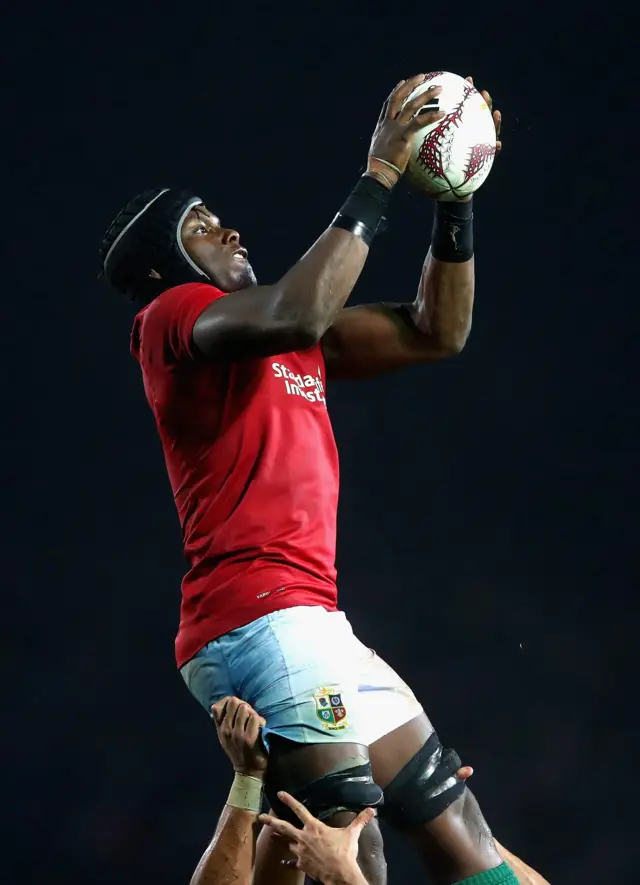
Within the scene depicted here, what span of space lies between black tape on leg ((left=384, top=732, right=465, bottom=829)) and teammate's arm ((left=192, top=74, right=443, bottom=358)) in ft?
2.42

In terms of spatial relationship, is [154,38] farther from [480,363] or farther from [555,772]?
[555,772]

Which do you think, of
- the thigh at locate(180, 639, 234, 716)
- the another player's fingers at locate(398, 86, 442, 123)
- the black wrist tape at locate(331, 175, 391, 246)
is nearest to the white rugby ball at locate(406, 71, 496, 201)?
the another player's fingers at locate(398, 86, 442, 123)

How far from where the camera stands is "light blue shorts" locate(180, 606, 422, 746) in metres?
1.75

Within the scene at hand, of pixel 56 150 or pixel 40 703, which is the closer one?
pixel 40 703

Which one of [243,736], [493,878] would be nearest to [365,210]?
[243,736]

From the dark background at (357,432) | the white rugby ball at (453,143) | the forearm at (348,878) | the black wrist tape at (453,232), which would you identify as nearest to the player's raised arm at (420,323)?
the black wrist tape at (453,232)

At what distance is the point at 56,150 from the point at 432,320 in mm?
2321

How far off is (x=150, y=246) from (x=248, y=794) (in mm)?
1055

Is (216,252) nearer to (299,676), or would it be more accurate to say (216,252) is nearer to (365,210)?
(365,210)

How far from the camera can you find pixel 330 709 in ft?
5.74

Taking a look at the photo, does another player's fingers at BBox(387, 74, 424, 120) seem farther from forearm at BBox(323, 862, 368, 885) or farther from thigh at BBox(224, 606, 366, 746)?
forearm at BBox(323, 862, 368, 885)

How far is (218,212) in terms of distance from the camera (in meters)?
4.17

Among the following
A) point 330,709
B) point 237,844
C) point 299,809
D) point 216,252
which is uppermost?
point 216,252

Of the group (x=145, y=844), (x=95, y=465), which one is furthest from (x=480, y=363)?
(x=145, y=844)
